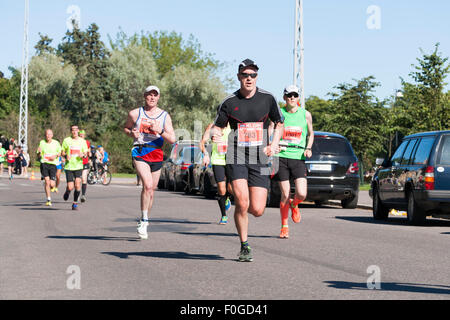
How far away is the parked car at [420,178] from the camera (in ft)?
44.9

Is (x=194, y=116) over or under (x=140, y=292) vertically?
over

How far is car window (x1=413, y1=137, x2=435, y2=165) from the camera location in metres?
14.1

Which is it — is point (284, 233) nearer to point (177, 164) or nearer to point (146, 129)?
point (146, 129)

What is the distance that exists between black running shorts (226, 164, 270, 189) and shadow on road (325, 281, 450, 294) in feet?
5.75

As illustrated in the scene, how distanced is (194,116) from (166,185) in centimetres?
3227

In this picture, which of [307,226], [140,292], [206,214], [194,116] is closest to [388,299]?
[140,292]

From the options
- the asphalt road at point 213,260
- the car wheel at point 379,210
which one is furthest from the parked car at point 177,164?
the asphalt road at point 213,260

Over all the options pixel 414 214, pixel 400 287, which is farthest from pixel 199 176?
pixel 400 287

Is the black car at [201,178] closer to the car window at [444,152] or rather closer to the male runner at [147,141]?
the car window at [444,152]

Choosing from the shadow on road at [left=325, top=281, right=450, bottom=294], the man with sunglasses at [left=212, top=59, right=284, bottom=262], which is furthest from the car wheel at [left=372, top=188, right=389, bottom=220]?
the shadow on road at [left=325, top=281, right=450, bottom=294]

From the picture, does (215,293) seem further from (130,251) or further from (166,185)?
(166,185)

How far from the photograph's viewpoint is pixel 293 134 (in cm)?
1159

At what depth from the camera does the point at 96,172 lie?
35.1 meters
